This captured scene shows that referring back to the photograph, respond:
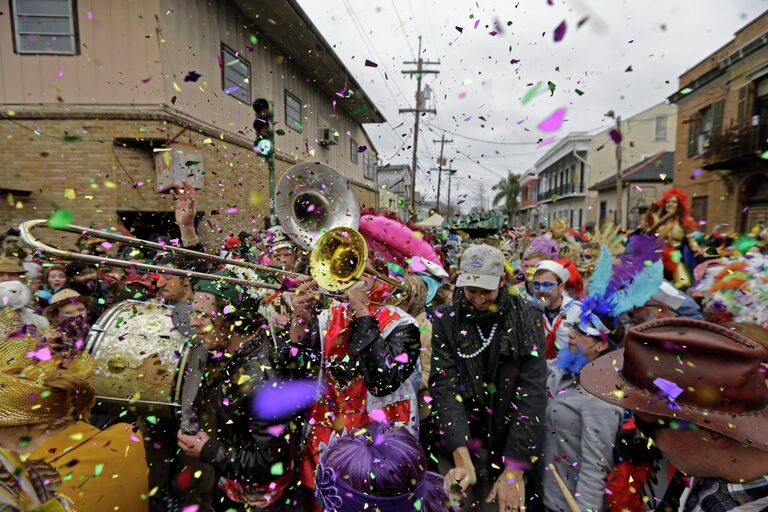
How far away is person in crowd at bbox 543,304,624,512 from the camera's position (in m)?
2.07

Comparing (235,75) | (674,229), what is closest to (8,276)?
(674,229)

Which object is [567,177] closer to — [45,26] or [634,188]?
[634,188]

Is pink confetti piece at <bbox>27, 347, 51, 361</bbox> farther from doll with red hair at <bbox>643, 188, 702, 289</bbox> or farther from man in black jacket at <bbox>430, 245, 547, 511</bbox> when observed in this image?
doll with red hair at <bbox>643, 188, 702, 289</bbox>

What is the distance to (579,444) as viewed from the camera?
226cm

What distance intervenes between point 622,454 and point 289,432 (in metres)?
1.75

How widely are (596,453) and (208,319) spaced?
246 cm

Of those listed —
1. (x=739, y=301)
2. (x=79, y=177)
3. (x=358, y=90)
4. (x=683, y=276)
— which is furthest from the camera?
(x=358, y=90)

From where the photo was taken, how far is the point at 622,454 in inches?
80.1

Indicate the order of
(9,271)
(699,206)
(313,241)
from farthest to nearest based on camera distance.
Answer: (699,206) → (9,271) → (313,241)

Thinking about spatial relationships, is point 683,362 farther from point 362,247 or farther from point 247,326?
point 247,326

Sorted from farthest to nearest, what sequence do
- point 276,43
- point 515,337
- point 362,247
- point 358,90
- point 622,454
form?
point 358,90, point 276,43, point 362,247, point 515,337, point 622,454

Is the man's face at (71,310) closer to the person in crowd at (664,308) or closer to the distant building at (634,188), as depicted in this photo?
the person in crowd at (664,308)

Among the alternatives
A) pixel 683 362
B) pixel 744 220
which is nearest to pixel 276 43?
pixel 683 362

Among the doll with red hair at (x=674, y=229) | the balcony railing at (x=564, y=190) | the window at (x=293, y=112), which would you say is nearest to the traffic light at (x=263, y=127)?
the doll with red hair at (x=674, y=229)
